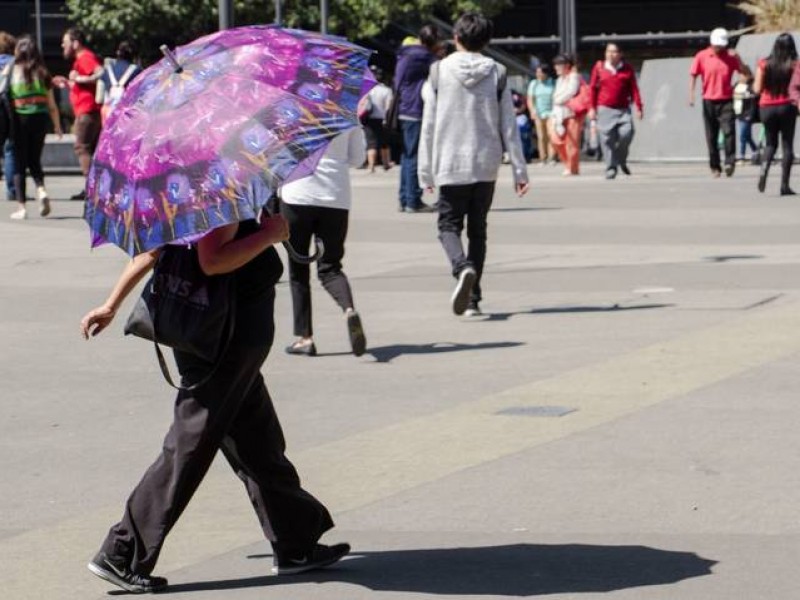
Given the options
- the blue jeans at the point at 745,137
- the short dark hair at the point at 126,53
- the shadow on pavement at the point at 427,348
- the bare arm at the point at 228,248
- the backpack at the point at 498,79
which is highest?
the bare arm at the point at 228,248

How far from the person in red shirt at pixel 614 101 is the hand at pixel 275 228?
20.3 meters

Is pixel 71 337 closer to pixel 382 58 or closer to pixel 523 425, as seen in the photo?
pixel 523 425

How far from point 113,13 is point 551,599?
3715cm

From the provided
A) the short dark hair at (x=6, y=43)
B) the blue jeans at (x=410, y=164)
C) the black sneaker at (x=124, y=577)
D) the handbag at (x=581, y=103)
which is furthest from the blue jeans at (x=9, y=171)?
the black sneaker at (x=124, y=577)

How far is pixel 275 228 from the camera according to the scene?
550cm

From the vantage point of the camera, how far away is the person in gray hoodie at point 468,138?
11641 mm

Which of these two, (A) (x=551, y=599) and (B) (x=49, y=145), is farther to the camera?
(B) (x=49, y=145)

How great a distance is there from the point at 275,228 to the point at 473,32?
632 centimetres

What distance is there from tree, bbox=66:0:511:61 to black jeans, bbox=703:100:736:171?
53.6 feet

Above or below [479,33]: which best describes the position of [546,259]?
below

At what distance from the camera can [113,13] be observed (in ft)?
136

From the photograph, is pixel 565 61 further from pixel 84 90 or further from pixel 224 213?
pixel 224 213

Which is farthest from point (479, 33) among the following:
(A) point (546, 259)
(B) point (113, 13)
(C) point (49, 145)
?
(B) point (113, 13)

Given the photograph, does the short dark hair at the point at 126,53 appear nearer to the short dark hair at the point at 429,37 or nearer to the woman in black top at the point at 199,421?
the short dark hair at the point at 429,37
